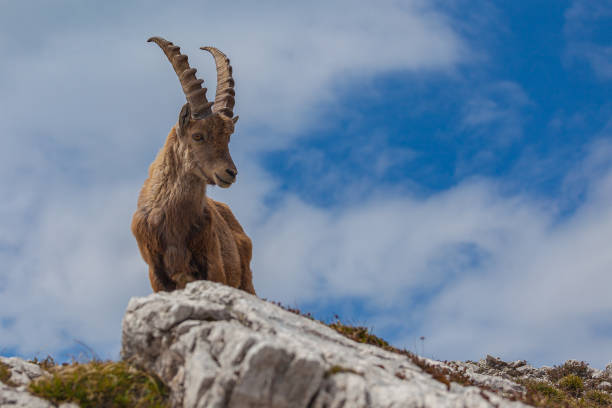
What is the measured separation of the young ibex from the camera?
34.8ft

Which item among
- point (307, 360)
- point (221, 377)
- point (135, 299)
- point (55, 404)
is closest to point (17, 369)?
point (55, 404)

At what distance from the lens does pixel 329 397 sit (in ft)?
23.4

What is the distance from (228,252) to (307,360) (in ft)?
18.2

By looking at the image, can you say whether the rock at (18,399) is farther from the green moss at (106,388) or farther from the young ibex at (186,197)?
the young ibex at (186,197)

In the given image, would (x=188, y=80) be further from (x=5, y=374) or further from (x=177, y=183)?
(x=5, y=374)

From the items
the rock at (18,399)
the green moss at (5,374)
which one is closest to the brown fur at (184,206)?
the green moss at (5,374)

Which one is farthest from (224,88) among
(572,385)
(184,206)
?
(572,385)

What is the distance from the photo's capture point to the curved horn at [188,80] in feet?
37.4

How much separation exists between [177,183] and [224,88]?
111 inches

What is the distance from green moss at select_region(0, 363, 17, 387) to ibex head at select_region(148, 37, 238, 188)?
4392mm

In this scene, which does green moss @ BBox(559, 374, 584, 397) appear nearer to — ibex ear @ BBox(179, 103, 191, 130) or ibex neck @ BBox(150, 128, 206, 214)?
ibex neck @ BBox(150, 128, 206, 214)

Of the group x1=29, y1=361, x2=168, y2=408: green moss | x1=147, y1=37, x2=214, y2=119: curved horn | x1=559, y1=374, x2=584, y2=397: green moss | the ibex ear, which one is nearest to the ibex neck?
the ibex ear

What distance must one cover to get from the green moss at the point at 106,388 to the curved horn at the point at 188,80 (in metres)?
4.91

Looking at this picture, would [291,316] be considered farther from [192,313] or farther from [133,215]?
[133,215]
